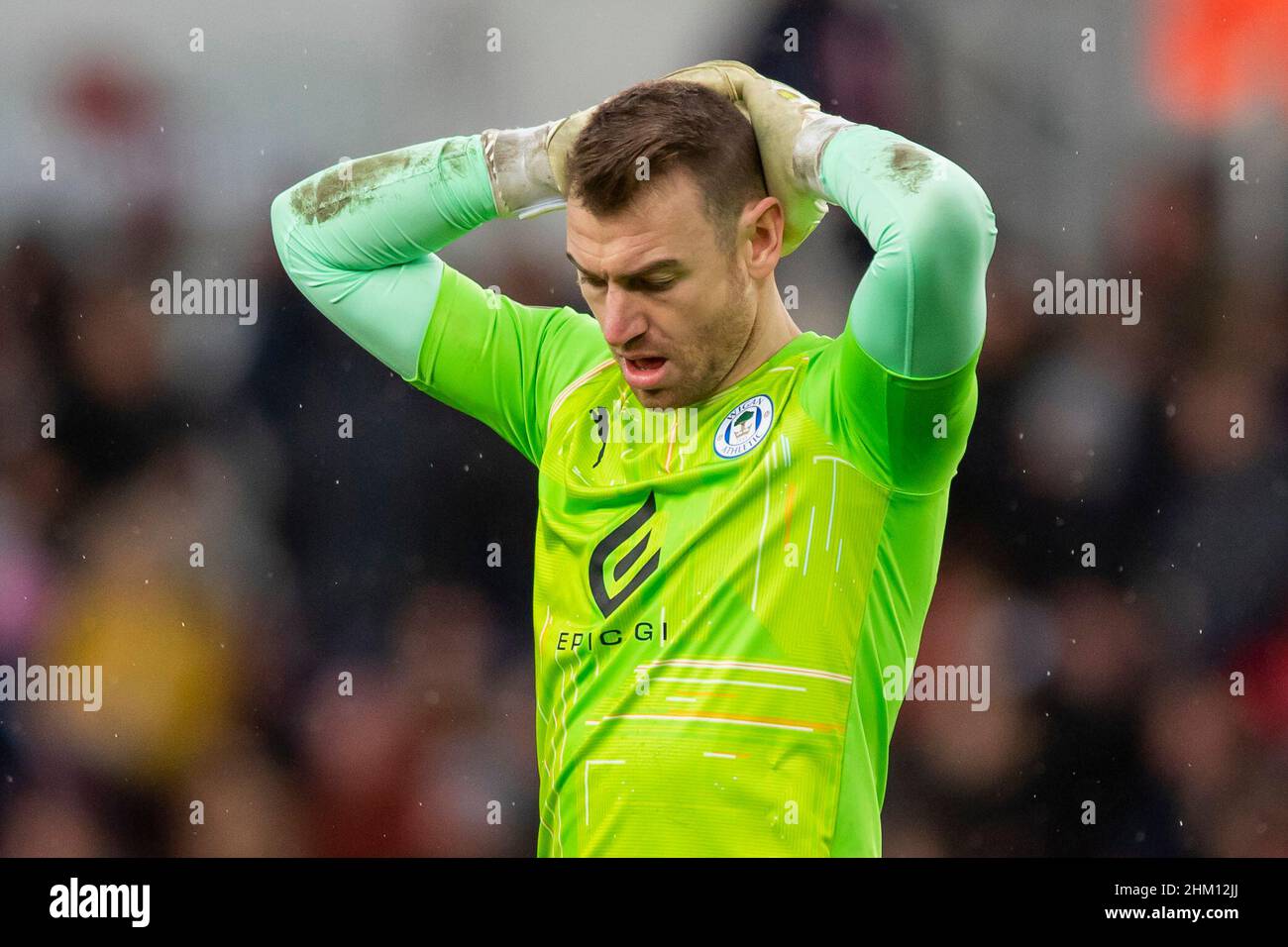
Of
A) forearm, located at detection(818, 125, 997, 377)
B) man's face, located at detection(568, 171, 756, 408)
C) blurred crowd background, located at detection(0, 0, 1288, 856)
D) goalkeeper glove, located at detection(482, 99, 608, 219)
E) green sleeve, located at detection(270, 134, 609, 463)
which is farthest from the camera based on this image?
blurred crowd background, located at detection(0, 0, 1288, 856)

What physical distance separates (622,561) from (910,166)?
658 mm

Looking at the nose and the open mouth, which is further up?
the nose

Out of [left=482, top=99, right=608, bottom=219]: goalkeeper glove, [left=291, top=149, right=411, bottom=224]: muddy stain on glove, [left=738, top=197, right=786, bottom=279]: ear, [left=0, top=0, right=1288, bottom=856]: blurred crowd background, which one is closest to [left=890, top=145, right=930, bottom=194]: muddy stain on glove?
[left=738, top=197, right=786, bottom=279]: ear

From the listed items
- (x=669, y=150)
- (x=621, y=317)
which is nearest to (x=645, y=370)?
(x=621, y=317)

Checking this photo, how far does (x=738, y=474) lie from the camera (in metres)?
2.01

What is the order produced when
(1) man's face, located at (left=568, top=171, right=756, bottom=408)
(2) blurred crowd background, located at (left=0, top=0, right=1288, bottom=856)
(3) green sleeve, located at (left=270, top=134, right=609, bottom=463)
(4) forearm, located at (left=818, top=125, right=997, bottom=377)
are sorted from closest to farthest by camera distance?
(4) forearm, located at (left=818, top=125, right=997, bottom=377) → (1) man's face, located at (left=568, top=171, right=756, bottom=408) → (3) green sleeve, located at (left=270, top=134, right=609, bottom=463) → (2) blurred crowd background, located at (left=0, top=0, right=1288, bottom=856)

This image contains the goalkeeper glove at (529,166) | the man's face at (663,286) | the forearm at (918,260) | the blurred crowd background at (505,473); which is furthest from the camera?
the blurred crowd background at (505,473)

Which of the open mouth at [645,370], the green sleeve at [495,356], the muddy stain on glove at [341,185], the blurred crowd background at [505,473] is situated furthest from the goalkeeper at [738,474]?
Result: the blurred crowd background at [505,473]

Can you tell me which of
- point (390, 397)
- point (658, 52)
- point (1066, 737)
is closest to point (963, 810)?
point (1066, 737)

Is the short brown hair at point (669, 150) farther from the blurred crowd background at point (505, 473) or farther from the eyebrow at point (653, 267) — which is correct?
the blurred crowd background at point (505, 473)

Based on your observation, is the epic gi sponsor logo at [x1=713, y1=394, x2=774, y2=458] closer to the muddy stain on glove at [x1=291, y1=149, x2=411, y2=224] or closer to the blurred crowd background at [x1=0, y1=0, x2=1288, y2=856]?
the muddy stain on glove at [x1=291, y1=149, x2=411, y2=224]

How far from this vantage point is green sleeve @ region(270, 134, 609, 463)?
7.61 feet

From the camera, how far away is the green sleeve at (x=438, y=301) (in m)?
2.32

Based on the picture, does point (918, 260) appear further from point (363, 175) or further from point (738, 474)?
point (363, 175)
